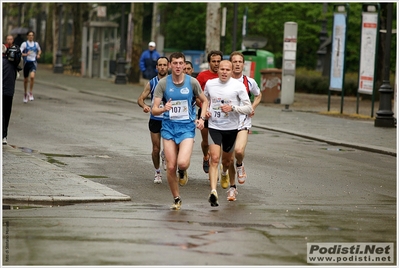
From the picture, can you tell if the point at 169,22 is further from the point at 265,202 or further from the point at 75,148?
the point at 265,202

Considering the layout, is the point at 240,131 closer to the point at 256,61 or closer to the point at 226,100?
the point at 226,100

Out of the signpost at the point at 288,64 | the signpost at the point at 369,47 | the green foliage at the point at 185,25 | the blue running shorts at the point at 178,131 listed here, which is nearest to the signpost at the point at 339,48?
the signpost at the point at 369,47

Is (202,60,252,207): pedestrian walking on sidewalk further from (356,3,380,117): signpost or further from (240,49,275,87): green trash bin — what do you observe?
(240,49,275,87): green trash bin

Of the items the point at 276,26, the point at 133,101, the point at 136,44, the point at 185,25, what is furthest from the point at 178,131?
the point at 185,25

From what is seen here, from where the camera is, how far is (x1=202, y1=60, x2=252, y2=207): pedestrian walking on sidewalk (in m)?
11.4

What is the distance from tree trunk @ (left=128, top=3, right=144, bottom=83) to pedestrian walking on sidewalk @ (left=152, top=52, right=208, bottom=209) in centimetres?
3232

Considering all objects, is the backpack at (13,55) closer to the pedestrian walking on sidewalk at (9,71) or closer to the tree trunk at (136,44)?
the pedestrian walking on sidewalk at (9,71)

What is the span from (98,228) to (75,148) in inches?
314

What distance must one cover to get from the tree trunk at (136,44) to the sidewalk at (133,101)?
99 cm

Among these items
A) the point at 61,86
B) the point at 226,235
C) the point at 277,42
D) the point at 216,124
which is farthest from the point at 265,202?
the point at 277,42

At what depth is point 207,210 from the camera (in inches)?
420

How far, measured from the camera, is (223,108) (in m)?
11.3

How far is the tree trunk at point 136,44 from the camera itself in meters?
A: 43.3

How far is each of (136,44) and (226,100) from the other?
3291cm
